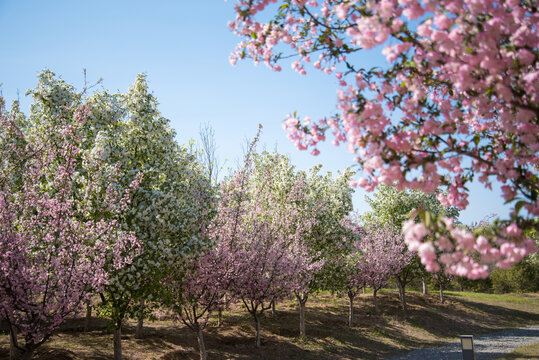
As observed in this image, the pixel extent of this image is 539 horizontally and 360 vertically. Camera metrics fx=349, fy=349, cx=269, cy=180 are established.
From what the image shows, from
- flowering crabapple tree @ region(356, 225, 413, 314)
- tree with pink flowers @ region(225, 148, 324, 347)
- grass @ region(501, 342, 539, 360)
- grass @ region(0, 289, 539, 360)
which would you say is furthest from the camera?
flowering crabapple tree @ region(356, 225, 413, 314)

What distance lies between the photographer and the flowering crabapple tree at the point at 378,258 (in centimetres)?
2853

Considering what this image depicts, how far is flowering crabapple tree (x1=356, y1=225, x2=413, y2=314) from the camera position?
28.5 meters

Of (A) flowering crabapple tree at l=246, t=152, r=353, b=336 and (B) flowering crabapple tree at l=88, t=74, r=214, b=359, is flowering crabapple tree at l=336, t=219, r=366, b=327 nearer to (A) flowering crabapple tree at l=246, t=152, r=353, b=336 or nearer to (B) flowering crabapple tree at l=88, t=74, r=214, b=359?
(A) flowering crabapple tree at l=246, t=152, r=353, b=336

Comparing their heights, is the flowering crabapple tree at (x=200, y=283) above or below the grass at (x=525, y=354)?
above

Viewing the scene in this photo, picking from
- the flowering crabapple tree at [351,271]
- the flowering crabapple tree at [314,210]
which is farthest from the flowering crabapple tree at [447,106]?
the flowering crabapple tree at [351,271]

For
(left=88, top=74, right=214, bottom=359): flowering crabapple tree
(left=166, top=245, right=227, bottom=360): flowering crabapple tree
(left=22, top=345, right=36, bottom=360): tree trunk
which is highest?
(left=88, top=74, right=214, bottom=359): flowering crabapple tree

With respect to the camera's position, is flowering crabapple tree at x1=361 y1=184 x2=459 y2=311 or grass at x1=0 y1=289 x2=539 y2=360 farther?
flowering crabapple tree at x1=361 y1=184 x2=459 y2=311

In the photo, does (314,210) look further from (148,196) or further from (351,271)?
(148,196)

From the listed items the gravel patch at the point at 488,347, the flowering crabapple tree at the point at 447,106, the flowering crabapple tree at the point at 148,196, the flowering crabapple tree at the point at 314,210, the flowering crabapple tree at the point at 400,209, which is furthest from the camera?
the flowering crabapple tree at the point at 400,209

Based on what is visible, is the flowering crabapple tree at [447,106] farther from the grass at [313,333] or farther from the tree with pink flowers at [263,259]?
the grass at [313,333]

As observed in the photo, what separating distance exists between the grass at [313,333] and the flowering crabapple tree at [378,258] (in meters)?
3.09

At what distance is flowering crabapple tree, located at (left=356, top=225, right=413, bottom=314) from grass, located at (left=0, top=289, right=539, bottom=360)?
309 cm

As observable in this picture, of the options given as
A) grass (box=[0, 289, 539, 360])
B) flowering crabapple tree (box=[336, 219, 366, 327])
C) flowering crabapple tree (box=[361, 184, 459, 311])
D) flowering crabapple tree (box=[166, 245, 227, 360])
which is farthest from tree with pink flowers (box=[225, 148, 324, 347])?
flowering crabapple tree (box=[361, 184, 459, 311])

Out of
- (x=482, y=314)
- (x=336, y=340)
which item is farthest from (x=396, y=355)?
(x=482, y=314)
